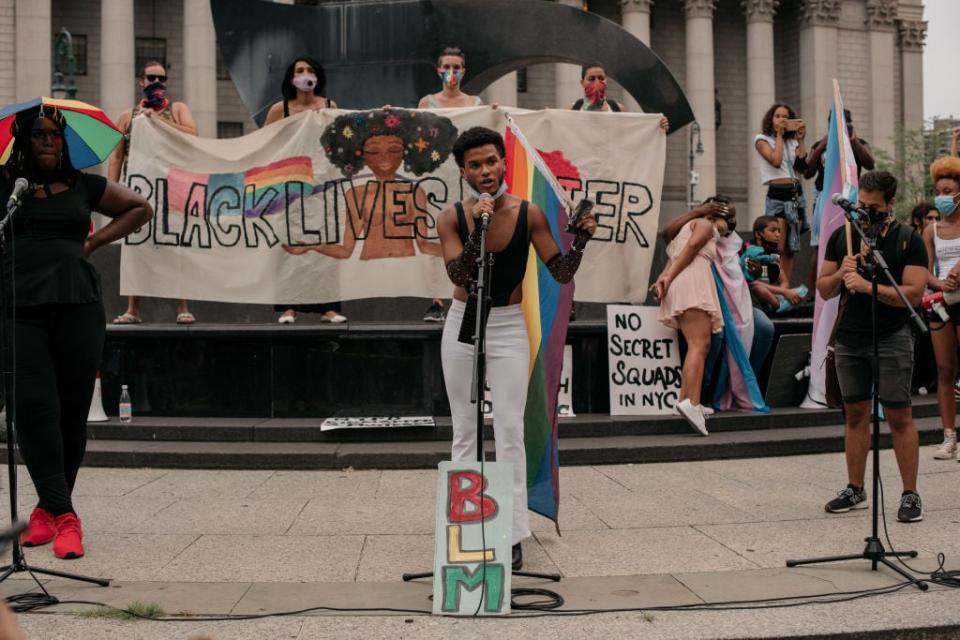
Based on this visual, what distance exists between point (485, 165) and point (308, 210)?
20.2 feet

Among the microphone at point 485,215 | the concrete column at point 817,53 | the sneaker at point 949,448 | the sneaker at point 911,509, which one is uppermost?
the concrete column at point 817,53

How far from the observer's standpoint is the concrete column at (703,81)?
61.3 metres

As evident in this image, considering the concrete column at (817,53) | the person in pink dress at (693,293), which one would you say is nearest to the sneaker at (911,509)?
the person in pink dress at (693,293)

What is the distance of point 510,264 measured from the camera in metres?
6.12

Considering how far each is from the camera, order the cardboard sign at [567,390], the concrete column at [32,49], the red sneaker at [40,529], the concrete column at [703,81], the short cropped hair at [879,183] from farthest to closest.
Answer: the concrete column at [703,81] < the concrete column at [32,49] < the cardboard sign at [567,390] < the short cropped hair at [879,183] < the red sneaker at [40,529]

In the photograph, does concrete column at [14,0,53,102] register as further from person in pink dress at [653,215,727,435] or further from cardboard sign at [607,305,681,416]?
person in pink dress at [653,215,727,435]

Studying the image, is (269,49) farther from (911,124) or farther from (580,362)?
(911,124)

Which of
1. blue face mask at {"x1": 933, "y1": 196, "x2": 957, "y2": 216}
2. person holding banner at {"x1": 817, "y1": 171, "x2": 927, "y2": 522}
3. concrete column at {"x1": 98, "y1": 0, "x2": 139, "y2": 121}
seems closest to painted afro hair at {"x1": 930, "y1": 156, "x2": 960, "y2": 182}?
blue face mask at {"x1": 933, "y1": 196, "x2": 957, "y2": 216}

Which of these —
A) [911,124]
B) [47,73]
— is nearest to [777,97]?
[911,124]

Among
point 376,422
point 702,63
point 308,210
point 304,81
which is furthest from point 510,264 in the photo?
Result: point 702,63

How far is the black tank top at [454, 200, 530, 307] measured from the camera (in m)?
6.08

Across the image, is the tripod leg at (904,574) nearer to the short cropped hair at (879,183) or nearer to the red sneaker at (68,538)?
the short cropped hair at (879,183)

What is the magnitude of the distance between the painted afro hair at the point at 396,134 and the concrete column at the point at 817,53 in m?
53.7

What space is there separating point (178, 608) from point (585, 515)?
323cm
